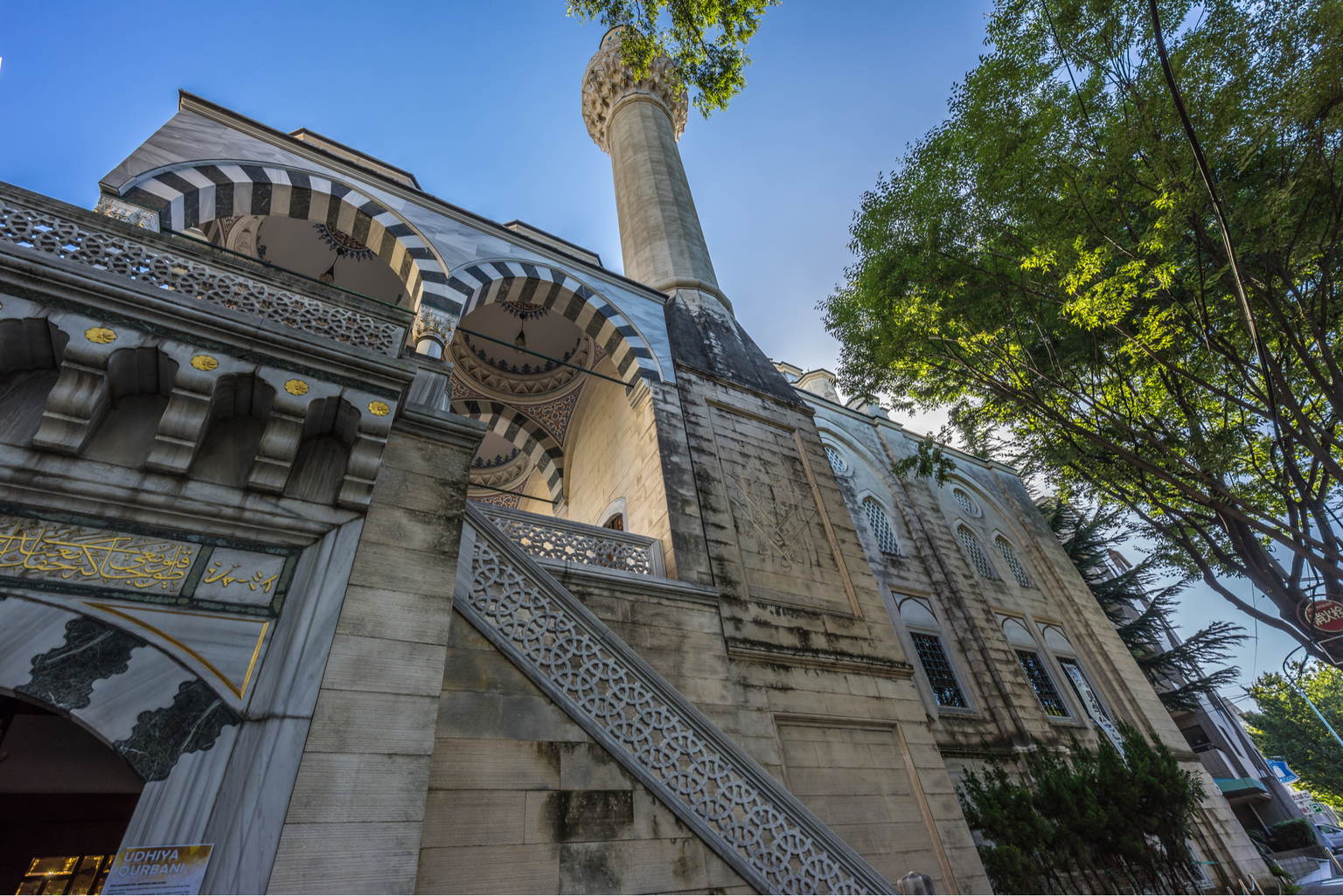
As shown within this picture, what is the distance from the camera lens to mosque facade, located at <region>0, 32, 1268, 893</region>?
2529 millimetres

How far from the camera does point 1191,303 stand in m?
7.89

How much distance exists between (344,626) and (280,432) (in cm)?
113

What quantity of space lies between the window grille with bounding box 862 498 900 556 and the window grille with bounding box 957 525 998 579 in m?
2.52

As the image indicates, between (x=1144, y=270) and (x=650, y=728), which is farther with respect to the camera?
(x=1144, y=270)

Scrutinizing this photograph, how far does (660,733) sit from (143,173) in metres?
7.33

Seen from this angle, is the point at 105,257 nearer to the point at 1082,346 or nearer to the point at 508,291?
the point at 508,291

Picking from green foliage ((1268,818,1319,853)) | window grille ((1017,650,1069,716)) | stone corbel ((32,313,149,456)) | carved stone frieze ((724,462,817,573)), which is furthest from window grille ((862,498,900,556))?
green foliage ((1268,818,1319,853))

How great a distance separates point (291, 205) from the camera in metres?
7.35

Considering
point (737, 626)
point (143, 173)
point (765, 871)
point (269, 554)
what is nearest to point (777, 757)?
point (737, 626)

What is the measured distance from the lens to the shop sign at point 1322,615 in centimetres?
730

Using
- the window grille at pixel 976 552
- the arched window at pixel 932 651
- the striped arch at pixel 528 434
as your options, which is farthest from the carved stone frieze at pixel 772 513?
the window grille at pixel 976 552

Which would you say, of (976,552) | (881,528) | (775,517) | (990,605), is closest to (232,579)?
(775,517)

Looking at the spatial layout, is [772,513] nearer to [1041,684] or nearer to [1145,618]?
[1041,684]

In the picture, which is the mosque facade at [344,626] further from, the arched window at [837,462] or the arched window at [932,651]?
the arched window at [837,462]
